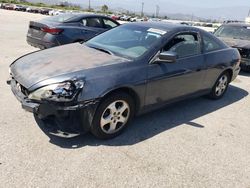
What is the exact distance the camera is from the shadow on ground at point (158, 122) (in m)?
3.59

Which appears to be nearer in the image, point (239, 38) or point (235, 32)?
point (239, 38)

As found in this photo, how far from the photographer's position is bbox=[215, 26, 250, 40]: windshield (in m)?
9.06

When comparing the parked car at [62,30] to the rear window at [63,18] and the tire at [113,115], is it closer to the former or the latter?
the rear window at [63,18]

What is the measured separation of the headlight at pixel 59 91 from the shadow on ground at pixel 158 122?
0.67 m

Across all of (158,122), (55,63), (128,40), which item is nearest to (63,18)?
(128,40)

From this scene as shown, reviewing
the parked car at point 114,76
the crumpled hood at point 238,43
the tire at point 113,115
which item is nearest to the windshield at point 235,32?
the crumpled hood at point 238,43

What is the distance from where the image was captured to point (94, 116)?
3.40 m

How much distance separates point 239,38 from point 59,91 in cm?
760

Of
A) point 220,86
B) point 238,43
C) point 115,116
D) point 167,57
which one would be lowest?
point 220,86

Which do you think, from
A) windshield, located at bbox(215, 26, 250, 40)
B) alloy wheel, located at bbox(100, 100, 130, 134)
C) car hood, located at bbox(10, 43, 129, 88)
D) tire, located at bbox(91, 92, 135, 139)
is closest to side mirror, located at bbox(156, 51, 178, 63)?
car hood, located at bbox(10, 43, 129, 88)

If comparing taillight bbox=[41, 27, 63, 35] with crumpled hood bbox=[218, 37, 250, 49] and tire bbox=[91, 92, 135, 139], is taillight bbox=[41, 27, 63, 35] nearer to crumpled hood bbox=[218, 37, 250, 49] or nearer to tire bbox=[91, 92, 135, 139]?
tire bbox=[91, 92, 135, 139]

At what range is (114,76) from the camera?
138 inches

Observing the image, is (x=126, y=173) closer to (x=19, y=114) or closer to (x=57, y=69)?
(x=57, y=69)

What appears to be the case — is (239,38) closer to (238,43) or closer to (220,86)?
(238,43)
